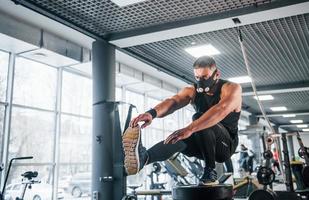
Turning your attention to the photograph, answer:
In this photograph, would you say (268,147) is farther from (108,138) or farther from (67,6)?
(67,6)

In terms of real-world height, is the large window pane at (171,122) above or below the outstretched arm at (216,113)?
above

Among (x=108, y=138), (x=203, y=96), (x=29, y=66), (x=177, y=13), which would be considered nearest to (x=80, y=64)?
(x=29, y=66)

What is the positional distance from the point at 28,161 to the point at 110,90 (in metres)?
2.28

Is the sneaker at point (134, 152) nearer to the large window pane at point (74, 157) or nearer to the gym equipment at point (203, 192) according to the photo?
the gym equipment at point (203, 192)

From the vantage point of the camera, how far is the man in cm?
153

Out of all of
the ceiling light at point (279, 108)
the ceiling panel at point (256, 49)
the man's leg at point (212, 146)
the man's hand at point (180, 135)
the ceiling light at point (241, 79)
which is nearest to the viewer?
the man's hand at point (180, 135)

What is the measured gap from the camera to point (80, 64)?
627cm

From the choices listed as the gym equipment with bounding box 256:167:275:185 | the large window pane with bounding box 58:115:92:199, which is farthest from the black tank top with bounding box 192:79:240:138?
the large window pane with bounding box 58:115:92:199

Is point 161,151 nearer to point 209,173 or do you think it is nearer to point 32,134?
point 209,173

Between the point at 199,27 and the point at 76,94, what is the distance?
363cm

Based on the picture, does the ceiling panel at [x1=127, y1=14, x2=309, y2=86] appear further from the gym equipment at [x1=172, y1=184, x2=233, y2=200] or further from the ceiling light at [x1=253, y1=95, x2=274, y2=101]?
the gym equipment at [x1=172, y1=184, x2=233, y2=200]

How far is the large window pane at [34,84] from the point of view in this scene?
559 cm

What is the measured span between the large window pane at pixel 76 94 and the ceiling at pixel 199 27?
2.00 meters

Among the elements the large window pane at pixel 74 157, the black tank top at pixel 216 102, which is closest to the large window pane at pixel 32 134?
the large window pane at pixel 74 157
